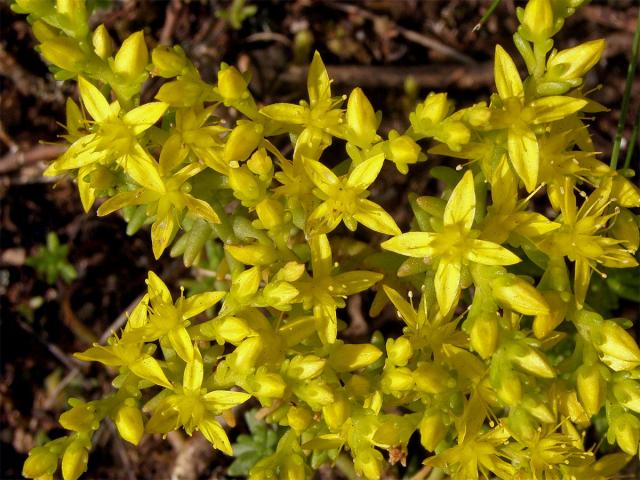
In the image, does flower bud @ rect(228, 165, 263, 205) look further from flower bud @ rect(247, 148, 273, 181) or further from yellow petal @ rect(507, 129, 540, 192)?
yellow petal @ rect(507, 129, 540, 192)

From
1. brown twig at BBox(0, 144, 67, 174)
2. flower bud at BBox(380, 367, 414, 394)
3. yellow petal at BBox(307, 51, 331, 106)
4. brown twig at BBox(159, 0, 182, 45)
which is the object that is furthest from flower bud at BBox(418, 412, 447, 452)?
brown twig at BBox(159, 0, 182, 45)

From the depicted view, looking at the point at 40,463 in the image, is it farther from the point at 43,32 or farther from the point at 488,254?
the point at 488,254

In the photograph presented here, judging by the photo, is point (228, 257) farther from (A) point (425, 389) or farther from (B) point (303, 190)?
(A) point (425, 389)

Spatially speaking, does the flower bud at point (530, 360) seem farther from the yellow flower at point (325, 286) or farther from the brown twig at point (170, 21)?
the brown twig at point (170, 21)

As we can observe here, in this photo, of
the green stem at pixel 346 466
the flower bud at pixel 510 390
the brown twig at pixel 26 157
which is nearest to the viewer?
the flower bud at pixel 510 390

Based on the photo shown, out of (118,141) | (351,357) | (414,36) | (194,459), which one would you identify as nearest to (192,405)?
(351,357)

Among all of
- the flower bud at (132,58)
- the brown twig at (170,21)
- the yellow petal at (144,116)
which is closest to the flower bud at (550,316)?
the yellow petal at (144,116)
